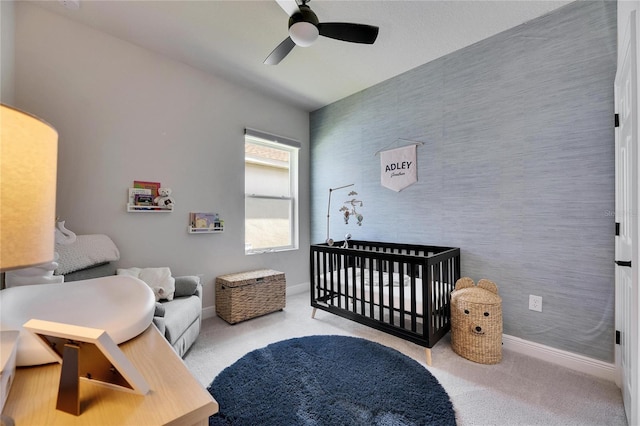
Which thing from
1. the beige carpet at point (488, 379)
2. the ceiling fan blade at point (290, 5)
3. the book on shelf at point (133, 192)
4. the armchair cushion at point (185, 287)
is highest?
the ceiling fan blade at point (290, 5)

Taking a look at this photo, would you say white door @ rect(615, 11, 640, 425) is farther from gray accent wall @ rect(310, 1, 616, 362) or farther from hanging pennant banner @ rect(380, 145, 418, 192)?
hanging pennant banner @ rect(380, 145, 418, 192)

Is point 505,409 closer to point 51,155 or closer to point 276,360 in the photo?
point 276,360

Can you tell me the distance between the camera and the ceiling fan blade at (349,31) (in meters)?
1.77

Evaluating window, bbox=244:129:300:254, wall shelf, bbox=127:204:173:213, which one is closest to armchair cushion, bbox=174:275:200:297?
wall shelf, bbox=127:204:173:213

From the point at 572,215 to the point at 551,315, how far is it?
75 centimetres

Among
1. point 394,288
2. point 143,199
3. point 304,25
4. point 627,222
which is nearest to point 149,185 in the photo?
point 143,199

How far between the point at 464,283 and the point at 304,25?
7.58 ft

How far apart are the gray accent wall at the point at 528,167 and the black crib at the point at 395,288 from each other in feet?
1.02

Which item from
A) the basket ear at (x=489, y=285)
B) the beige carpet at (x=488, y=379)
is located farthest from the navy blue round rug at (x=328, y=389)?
the basket ear at (x=489, y=285)

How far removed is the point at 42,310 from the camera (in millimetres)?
750

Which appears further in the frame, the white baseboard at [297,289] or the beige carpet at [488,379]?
the white baseboard at [297,289]

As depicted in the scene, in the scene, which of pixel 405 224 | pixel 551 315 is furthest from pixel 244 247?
pixel 551 315

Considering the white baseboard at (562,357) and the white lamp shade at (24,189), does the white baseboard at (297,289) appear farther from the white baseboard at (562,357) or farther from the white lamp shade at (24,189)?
the white lamp shade at (24,189)

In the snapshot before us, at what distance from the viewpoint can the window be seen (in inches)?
128
